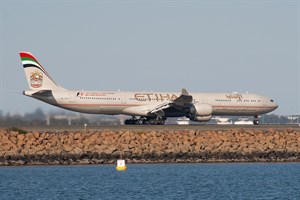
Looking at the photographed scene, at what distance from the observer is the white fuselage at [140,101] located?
3024 inches

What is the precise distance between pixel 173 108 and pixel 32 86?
44.3 ft

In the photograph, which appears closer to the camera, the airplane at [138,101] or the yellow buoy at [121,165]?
the yellow buoy at [121,165]

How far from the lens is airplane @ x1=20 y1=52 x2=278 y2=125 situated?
7688 centimetres

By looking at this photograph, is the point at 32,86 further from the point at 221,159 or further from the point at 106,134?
the point at 221,159

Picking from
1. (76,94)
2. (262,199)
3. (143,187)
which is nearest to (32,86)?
(76,94)

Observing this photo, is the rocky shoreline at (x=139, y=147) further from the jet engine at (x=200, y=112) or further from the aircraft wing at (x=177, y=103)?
the jet engine at (x=200, y=112)

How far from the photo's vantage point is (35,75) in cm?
7844

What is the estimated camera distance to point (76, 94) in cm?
7700

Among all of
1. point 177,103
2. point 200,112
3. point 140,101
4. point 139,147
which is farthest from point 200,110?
point 139,147

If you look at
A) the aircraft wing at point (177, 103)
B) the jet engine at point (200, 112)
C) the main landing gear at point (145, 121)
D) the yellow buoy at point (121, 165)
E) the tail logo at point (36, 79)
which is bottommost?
the yellow buoy at point (121, 165)

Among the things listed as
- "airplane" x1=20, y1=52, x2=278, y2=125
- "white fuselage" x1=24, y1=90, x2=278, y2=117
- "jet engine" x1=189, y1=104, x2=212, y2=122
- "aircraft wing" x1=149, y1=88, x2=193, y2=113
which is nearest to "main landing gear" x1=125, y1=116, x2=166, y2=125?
"airplane" x1=20, y1=52, x2=278, y2=125

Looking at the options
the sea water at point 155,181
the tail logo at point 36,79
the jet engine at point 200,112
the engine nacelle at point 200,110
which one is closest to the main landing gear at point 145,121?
the jet engine at point 200,112

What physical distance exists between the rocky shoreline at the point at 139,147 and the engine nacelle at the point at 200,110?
57.7 ft

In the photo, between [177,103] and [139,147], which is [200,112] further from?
[139,147]
